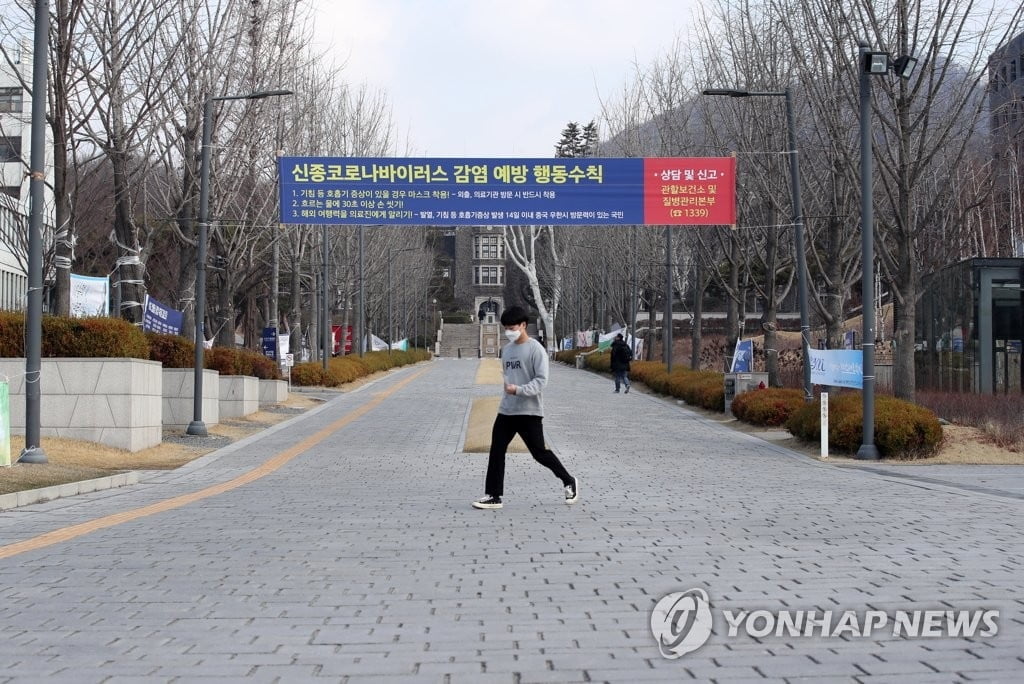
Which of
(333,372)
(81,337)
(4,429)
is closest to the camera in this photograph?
(4,429)

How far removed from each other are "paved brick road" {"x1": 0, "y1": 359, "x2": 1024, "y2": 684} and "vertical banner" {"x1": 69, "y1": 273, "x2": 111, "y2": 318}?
10782mm

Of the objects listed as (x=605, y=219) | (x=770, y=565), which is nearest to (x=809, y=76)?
(x=605, y=219)

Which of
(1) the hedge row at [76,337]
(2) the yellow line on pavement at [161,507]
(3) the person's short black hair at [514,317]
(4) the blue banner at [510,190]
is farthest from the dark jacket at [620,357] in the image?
(3) the person's short black hair at [514,317]

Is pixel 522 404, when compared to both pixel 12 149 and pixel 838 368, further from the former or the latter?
pixel 12 149

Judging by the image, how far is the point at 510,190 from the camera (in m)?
24.2

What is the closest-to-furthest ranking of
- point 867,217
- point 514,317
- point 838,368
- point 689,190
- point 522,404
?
point 522,404
point 514,317
point 867,217
point 838,368
point 689,190

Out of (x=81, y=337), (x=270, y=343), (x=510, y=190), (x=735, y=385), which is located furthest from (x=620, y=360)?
(x=81, y=337)

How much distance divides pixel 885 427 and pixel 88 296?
16351 millimetres

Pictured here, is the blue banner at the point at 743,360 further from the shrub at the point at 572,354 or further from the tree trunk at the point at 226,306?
the shrub at the point at 572,354

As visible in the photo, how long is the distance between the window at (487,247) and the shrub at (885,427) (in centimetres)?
11240

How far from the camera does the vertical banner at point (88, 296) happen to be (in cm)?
2381

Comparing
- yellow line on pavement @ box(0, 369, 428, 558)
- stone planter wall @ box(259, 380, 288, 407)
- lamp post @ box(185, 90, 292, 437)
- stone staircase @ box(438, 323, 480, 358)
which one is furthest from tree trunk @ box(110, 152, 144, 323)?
stone staircase @ box(438, 323, 480, 358)

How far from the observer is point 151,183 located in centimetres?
3303

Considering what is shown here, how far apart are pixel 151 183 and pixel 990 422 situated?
924 inches
